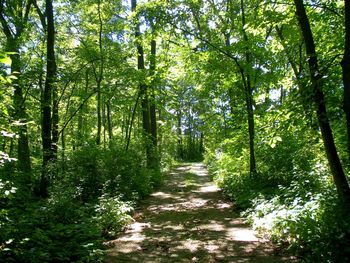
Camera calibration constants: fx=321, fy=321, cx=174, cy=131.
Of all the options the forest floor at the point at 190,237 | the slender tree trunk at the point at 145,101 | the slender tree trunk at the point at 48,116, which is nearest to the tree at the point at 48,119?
the slender tree trunk at the point at 48,116

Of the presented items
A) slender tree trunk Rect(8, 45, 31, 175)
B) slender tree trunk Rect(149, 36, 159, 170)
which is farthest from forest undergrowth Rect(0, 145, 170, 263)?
slender tree trunk Rect(149, 36, 159, 170)

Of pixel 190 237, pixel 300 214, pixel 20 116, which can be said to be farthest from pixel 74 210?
pixel 300 214

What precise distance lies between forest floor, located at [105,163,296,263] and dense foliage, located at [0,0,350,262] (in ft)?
1.29

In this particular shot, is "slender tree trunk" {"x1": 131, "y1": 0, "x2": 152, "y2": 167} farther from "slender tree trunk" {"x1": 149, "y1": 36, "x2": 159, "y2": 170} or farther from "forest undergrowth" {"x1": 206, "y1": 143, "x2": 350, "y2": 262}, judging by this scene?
"forest undergrowth" {"x1": 206, "y1": 143, "x2": 350, "y2": 262}

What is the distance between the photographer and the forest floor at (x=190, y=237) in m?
5.76

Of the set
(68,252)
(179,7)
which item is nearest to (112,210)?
(68,252)

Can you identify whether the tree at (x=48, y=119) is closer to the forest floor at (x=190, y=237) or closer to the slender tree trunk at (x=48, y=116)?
the slender tree trunk at (x=48, y=116)

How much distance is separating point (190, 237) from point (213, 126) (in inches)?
466

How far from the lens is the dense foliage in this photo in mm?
5203

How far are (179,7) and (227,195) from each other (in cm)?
702

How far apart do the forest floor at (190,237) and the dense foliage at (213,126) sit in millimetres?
392

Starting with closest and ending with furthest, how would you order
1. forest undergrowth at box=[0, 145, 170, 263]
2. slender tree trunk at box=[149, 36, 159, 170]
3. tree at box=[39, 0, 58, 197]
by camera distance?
1. forest undergrowth at box=[0, 145, 170, 263]
2. tree at box=[39, 0, 58, 197]
3. slender tree trunk at box=[149, 36, 159, 170]

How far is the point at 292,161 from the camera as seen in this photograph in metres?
9.48

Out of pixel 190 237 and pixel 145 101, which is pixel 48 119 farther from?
pixel 145 101
